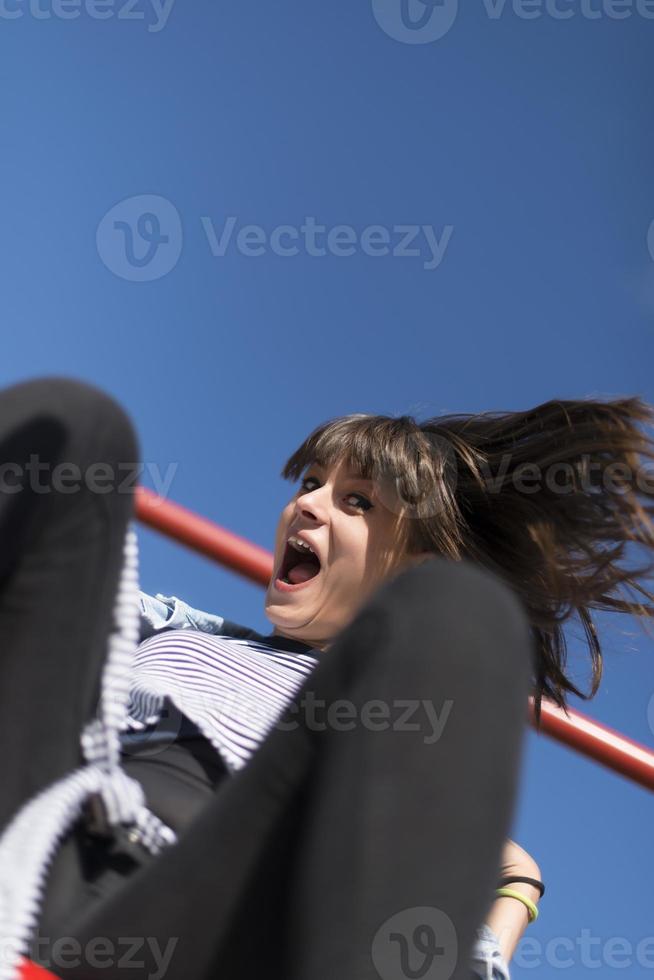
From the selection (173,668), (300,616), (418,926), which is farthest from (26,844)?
(300,616)

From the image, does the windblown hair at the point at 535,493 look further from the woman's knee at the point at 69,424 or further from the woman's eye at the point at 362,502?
the woman's knee at the point at 69,424

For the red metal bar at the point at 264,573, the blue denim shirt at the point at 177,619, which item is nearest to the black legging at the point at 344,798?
the blue denim shirt at the point at 177,619

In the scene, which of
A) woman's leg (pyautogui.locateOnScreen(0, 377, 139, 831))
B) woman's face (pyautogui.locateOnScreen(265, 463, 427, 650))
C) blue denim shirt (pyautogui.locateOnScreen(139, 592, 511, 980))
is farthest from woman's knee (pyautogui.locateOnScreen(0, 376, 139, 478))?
woman's face (pyautogui.locateOnScreen(265, 463, 427, 650))

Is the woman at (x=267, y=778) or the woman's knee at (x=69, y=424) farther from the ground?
the woman's knee at (x=69, y=424)

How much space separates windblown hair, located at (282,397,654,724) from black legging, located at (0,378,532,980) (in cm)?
46

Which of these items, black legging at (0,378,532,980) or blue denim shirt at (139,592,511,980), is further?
blue denim shirt at (139,592,511,980)

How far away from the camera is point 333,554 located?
3.11 ft

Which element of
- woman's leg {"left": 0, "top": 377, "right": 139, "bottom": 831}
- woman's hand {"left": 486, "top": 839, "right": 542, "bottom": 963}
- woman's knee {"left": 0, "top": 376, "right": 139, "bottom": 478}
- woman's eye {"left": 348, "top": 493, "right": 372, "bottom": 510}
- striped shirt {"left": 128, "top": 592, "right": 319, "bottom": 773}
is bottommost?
woman's hand {"left": 486, "top": 839, "right": 542, "bottom": 963}

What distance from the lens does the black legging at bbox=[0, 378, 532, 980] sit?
349 millimetres

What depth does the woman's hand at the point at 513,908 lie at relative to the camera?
78 centimetres

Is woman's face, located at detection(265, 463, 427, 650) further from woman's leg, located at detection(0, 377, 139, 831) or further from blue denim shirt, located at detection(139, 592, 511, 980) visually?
woman's leg, located at detection(0, 377, 139, 831)

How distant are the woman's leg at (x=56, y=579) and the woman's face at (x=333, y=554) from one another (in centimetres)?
49

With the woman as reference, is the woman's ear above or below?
above

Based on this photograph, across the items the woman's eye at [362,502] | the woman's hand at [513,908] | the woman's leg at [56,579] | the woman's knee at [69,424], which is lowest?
the woman's hand at [513,908]
